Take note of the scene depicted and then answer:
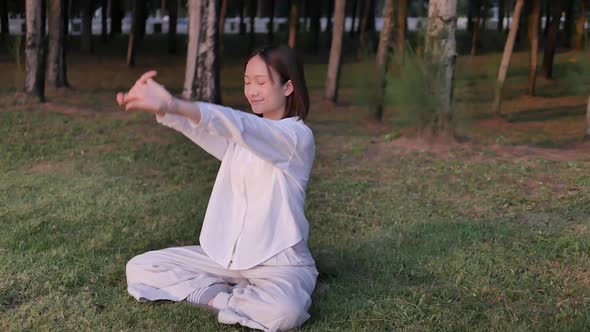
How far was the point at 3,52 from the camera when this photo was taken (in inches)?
869

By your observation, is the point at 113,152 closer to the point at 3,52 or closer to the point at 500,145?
the point at 500,145

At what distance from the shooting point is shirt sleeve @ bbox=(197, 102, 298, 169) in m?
2.88

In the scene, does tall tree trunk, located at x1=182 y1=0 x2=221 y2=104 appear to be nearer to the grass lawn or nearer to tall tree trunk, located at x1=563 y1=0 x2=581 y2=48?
the grass lawn

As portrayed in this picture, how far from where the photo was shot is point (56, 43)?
1287cm

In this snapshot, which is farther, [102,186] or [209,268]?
[102,186]

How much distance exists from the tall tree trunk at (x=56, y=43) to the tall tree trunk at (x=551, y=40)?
373 inches

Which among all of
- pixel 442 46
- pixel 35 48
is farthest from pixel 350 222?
pixel 35 48

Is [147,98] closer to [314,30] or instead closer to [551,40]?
[551,40]

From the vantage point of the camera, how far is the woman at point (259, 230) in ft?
11.1

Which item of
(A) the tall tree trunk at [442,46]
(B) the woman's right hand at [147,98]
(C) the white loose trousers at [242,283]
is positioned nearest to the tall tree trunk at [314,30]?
(A) the tall tree trunk at [442,46]

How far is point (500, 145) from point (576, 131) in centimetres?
252

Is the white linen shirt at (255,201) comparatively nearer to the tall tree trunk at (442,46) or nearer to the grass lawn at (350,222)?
the grass lawn at (350,222)

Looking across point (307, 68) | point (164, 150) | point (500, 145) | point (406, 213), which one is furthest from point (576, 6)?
point (406, 213)

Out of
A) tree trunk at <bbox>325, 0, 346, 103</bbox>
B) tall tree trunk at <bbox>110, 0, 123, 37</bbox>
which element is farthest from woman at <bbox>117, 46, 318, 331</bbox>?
tall tree trunk at <bbox>110, 0, 123, 37</bbox>
